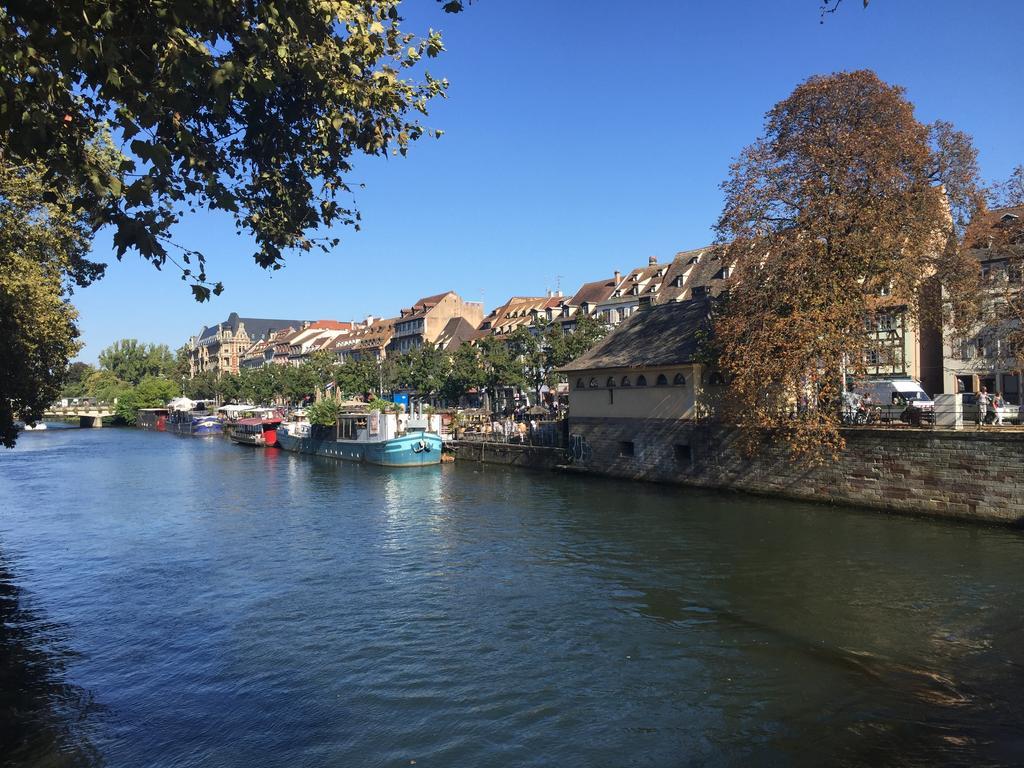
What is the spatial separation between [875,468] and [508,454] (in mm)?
24482

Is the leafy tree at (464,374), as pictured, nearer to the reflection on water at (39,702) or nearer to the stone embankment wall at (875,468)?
the stone embankment wall at (875,468)

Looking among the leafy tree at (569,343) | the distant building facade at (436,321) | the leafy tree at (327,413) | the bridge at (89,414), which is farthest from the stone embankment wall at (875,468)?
the bridge at (89,414)

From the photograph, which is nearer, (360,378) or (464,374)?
(464,374)

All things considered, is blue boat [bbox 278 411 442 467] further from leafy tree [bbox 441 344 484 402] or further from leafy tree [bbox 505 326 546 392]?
leafy tree [bbox 441 344 484 402]

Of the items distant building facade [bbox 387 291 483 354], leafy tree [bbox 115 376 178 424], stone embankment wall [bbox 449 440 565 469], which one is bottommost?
stone embankment wall [bbox 449 440 565 469]

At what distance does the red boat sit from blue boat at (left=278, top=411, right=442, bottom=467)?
8958 millimetres

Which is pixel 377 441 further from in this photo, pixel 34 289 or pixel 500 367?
pixel 34 289

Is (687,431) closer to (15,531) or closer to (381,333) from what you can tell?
(15,531)

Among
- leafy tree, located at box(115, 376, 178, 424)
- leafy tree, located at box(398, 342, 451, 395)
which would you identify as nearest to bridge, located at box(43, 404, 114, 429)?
leafy tree, located at box(115, 376, 178, 424)

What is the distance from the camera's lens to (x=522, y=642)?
41.2 ft

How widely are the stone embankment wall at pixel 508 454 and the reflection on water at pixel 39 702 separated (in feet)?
A: 95.4

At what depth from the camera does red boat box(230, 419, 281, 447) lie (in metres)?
71.6

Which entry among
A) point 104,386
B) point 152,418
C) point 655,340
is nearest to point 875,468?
point 655,340

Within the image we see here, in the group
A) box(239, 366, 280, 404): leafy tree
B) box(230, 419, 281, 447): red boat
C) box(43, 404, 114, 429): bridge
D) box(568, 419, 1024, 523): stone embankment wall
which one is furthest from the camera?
box(43, 404, 114, 429): bridge
